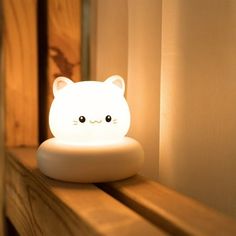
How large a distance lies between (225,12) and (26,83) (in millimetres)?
622

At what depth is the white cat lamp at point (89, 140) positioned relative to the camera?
625 millimetres

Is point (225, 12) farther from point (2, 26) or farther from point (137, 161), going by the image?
point (2, 26)

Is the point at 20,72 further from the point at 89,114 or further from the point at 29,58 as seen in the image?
the point at 89,114

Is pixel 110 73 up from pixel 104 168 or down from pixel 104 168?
up

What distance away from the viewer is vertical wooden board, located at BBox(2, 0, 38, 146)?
0.99 meters

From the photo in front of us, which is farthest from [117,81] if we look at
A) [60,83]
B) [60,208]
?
[60,208]

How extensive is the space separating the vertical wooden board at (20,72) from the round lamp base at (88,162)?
37cm

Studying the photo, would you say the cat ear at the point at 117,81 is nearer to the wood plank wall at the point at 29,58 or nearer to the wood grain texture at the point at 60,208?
the wood grain texture at the point at 60,208

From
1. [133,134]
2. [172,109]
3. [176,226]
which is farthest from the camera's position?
[133,134]

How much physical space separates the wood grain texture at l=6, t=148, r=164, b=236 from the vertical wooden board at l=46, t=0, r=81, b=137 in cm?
28

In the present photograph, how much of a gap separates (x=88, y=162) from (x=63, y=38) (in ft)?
1.77

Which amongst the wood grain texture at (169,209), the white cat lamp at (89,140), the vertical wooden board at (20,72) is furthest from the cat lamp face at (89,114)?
the vertical wooden board at (20,72)

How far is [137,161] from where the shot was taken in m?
0.68

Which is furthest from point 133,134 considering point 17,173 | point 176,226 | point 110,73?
point 176,226
